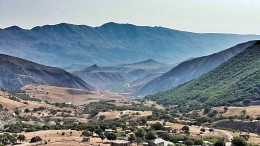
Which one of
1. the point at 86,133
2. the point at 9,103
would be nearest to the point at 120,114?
the point at 9,103

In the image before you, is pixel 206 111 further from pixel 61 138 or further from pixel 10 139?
pixel 10 139

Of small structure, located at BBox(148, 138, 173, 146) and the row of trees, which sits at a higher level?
the row of trees

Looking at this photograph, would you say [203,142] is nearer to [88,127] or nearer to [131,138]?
[131,138]

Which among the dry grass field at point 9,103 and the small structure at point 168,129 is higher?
the dry grass field at point 9,103

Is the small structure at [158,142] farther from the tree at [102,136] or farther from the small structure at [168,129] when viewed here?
the small structure at [168,129]

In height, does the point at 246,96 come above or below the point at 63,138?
above

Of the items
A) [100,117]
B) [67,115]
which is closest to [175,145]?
[100,117]

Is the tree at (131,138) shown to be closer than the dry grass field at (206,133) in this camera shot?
Yes

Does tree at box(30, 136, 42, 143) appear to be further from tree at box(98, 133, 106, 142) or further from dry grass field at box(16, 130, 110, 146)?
tree at box(98, 133, 106, 142)

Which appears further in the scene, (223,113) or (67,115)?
Answer: (67,115)

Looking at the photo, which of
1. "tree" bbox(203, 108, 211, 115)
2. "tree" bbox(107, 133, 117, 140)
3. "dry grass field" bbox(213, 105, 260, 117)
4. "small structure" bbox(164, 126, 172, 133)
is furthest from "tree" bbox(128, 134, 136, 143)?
"tree" bbox(203, 108, 211, 115)


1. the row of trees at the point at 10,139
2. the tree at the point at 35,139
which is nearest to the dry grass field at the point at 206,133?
the tree at the point at 35,139
